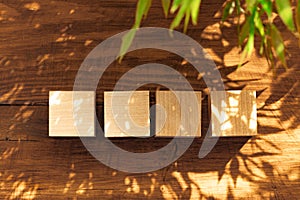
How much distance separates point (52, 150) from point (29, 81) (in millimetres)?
243

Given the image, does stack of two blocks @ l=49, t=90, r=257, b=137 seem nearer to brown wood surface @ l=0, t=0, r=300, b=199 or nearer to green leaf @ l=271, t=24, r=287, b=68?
brown wood surface @ l=0, t=0, r=300, b=199

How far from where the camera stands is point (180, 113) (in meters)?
1.84

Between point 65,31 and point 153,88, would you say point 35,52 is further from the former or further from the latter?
point 153,88

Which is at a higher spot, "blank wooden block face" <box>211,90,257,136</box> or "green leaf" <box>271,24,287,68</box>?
"green leaf" <box>271,24,287,68</box>

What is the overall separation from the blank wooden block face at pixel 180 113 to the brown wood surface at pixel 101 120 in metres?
0.04

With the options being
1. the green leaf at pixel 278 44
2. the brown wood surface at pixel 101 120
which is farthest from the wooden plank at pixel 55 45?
the green leaf at pixel 278 44

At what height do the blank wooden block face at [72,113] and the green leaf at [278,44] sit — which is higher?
the green leaf at [278,44]

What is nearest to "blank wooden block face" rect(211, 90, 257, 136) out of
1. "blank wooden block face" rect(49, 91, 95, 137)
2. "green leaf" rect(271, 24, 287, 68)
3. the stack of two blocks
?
the stack of two blocks

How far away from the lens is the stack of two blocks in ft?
5.96

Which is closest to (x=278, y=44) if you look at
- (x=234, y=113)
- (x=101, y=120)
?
(x=234, y=113)

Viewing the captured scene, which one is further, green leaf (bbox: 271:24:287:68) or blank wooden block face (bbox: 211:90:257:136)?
blank wooden block face (bbox: 211:90:257:136)

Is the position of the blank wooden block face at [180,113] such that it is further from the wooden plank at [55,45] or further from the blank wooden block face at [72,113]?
the blank wooden block face at [72,113]

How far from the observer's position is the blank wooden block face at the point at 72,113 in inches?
71.6

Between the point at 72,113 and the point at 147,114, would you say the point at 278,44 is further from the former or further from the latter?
the point at 72,113
